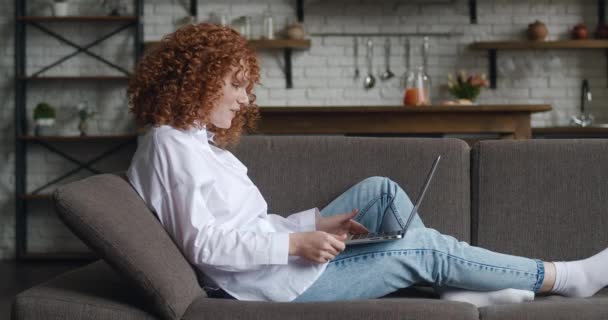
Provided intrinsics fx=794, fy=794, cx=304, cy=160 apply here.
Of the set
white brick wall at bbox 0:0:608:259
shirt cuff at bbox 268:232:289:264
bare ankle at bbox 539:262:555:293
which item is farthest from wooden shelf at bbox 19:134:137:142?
bare ankle at bbox 539:262:555:293

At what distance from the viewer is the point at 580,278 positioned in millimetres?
1945

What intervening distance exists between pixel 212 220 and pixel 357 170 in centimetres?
68

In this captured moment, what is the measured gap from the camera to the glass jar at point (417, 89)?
4.78m

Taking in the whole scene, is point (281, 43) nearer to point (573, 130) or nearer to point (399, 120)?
point (399, 120)

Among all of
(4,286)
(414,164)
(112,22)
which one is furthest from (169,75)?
(112,22)

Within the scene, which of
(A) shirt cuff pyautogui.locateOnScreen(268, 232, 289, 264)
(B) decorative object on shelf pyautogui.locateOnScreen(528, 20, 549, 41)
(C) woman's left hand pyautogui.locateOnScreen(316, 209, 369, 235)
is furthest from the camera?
(B) decorative object on shelf pyautogui.locateOnScreen(528, 20, 549, 41)

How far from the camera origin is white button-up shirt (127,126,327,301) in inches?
68.4

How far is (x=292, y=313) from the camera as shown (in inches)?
65.9

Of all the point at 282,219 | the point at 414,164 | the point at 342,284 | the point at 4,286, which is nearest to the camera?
the point at 342,284

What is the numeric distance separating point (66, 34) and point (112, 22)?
314 mm

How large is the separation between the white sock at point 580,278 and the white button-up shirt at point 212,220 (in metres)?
0.59

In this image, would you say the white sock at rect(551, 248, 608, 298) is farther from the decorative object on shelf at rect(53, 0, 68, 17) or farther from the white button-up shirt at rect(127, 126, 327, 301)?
the decorative object on shelf at rect(53, 0, 68, 17)

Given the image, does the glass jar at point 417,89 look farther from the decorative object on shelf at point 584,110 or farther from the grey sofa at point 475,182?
the grey sofa at point 475,182

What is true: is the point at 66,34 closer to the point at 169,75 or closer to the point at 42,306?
the point at 169,75
